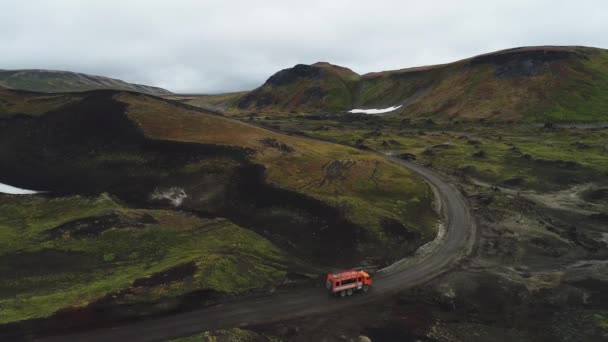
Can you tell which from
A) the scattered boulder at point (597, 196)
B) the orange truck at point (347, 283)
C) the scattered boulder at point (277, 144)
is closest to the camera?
the orange truck at point (347, 283)

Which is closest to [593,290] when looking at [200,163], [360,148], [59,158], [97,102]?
[200,163]

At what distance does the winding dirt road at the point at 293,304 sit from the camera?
124 ft

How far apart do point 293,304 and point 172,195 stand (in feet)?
138

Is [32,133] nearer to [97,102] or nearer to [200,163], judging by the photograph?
[97,102]

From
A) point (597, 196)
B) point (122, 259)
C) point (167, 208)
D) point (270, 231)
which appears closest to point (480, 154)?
point (597, 196)

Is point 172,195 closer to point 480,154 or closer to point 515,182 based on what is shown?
point 515,182

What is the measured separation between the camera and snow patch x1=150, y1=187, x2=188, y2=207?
251ft

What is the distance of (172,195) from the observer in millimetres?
78062

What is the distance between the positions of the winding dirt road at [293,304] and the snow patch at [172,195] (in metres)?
36.4

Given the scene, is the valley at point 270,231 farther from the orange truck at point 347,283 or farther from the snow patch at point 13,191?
the snow patch at point 13,191

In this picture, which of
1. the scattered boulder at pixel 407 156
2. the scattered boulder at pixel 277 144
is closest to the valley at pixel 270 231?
the scattered boulder at pixel 277 144

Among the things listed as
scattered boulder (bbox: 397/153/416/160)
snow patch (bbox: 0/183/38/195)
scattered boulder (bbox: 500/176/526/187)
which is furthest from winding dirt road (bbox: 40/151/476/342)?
snow patch (bbox: 0/183/38/195)

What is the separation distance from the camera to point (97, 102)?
11225 centimetres

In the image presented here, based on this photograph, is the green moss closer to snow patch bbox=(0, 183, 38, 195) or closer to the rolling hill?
the rolling hill
